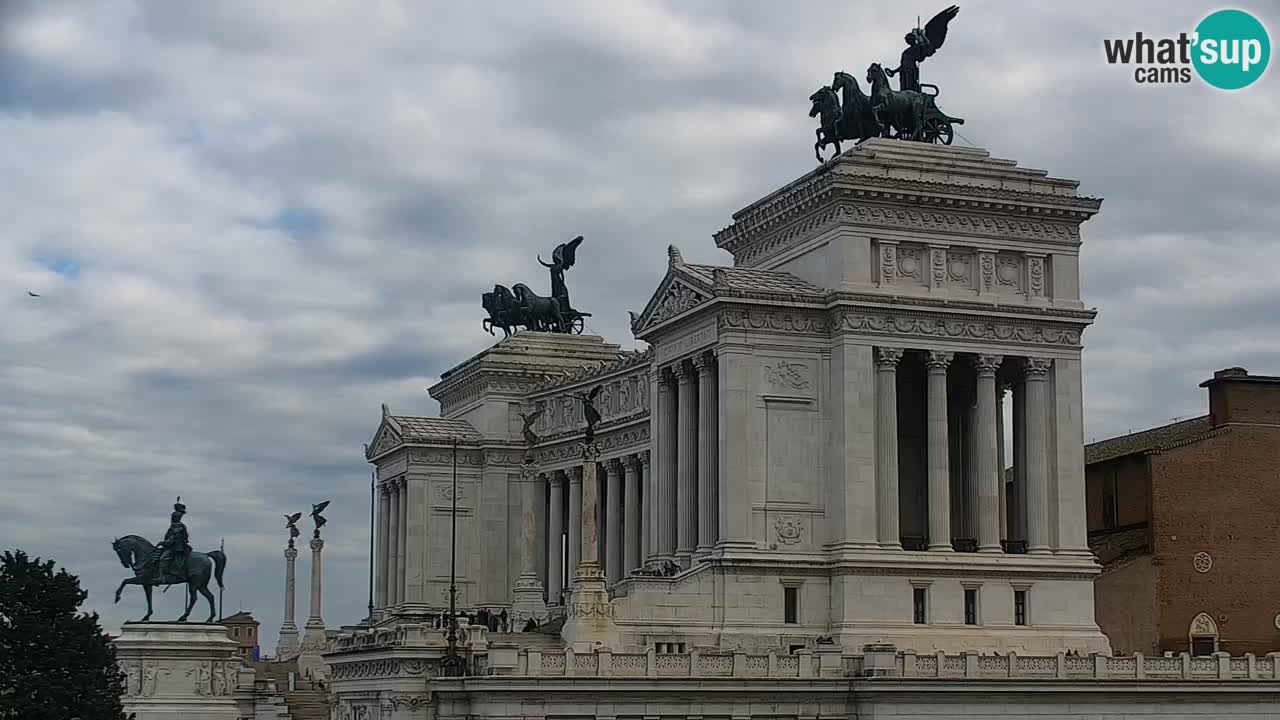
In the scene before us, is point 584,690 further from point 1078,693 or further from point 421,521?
point 421,521

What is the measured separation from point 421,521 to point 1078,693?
5022cm

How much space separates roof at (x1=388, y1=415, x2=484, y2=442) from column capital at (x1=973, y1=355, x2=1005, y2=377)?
4104cm

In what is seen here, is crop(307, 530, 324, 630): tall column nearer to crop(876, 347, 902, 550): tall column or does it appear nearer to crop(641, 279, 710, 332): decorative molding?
crop(641, 279, 710, 332): decorative molding

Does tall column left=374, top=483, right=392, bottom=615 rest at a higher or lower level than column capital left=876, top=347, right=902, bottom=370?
lower

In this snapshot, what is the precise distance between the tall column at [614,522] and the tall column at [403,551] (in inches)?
548

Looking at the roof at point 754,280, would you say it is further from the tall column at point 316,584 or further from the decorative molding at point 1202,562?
the tall column at point 316,584

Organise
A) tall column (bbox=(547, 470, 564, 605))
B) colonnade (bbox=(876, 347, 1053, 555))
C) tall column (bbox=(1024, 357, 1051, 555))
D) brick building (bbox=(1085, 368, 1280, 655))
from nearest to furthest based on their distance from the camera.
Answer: colonnade (bbox=(876, 347, 1053, 555)), tall column (bbox=(1024, 357, 1051, 555)), brick building (bbox=(1085, 368, 1280, 655)), tall column (bbox=(547, 470, 564, 605))

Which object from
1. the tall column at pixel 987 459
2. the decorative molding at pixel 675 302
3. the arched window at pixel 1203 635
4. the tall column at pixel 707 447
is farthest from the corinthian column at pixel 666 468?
the arched window at pixel 1203 635

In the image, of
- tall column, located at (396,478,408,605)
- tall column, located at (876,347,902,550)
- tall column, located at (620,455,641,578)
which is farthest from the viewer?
tall column, located at (396,478,408,605)

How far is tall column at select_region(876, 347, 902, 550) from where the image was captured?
73.6 metres

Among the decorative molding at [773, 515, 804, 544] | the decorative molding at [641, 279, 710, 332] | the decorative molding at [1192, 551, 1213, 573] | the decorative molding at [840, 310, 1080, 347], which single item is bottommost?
the decorative molding at [1192, 551, 1213, 573]

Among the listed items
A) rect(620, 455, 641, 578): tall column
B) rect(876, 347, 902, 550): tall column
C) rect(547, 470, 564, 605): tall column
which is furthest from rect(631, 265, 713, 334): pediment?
rect(547, 470, 564, 605): tall column

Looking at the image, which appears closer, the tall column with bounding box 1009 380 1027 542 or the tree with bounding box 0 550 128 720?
the tree with bounding box 0 550 128 720

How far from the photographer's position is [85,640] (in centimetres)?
6681
